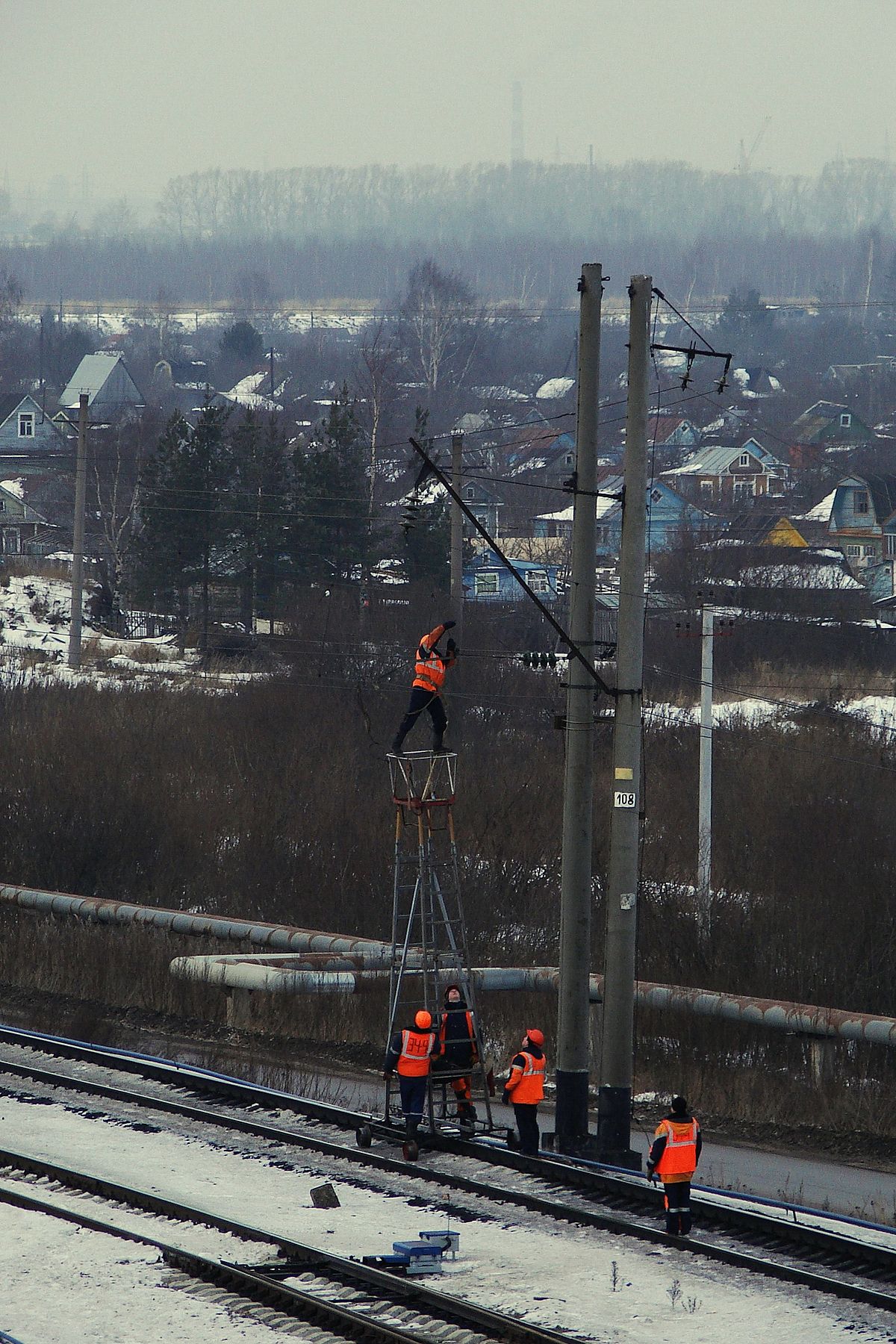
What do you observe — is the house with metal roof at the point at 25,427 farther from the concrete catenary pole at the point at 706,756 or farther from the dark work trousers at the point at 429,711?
the dark work trousers at the point at 429,711

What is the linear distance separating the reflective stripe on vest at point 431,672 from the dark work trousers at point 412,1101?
356cm

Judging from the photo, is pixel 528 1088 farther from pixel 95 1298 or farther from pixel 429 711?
pixel 95 1298

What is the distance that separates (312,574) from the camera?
166 feet

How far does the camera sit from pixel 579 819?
15.9m

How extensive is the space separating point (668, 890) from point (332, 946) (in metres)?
6.73

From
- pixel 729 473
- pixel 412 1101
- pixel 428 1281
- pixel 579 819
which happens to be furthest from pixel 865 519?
pixel 428 1281

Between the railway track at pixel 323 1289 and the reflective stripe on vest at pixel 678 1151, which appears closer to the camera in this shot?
the railway track at pixel 323 1289

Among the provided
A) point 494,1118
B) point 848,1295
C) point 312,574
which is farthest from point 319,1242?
point 312,574

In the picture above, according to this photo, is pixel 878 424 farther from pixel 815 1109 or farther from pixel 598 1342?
pixel 598 1342

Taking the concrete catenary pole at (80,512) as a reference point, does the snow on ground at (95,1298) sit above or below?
below

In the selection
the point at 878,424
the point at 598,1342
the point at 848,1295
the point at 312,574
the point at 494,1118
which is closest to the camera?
the point at 598,1342

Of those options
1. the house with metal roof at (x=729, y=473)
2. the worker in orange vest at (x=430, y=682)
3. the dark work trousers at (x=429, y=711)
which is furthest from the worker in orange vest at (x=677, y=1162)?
the house with metal roof at (x=729, y=473)

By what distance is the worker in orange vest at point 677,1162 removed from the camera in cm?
1269

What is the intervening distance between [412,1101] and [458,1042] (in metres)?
0.68
